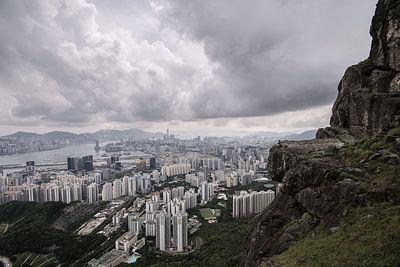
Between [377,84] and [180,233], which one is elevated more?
[377,84]

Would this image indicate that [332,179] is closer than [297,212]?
Yes

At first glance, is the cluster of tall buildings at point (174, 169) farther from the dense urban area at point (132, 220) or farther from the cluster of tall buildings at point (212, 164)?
the cluster of tall buildings at point (212, 164)

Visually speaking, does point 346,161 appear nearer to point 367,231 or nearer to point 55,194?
point 367,231

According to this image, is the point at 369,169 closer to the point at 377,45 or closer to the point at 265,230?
the point at 265,230

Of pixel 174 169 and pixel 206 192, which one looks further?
pixel 174 169

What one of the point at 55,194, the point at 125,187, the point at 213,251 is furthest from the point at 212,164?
the point at 213,251

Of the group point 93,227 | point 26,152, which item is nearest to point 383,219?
point 93,227

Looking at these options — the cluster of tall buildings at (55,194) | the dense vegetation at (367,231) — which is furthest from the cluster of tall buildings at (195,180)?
the dense vegetation at (367,231)

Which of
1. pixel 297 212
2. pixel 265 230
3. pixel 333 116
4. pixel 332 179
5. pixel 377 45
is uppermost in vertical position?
pixel 377 45
